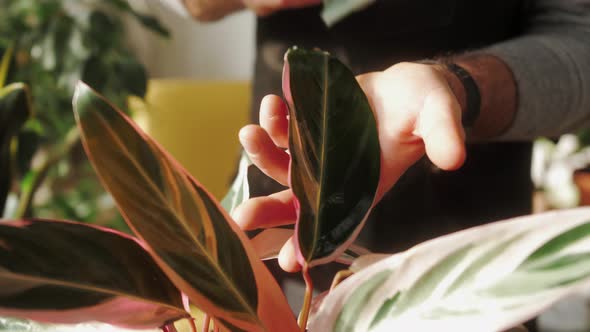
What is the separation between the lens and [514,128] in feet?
1.93

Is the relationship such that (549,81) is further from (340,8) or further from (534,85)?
(340,8)

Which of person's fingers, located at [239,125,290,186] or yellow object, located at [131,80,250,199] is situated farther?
yellow object, located at [131,80,250,199]

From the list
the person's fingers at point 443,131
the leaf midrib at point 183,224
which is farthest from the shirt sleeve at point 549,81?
the leaf midrib at point 183,224

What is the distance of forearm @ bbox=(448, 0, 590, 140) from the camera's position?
0.54m

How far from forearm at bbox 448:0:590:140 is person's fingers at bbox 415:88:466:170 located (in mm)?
274

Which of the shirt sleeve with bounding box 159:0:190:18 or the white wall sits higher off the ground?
the shirt sleeve with bounding box 159:0:190:18

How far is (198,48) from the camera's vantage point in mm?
2338

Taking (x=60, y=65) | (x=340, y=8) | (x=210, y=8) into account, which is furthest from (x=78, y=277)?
(x=60, y=65)

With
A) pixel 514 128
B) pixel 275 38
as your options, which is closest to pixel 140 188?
pixel 514 128

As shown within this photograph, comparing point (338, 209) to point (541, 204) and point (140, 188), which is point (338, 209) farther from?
point (541, 204)

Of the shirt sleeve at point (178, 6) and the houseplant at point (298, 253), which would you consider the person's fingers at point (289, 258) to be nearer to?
the houseplant at point (298, 253)

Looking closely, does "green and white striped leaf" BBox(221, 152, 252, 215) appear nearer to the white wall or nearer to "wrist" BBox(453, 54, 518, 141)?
"wrist" BBox(453, 54, 518, 141)

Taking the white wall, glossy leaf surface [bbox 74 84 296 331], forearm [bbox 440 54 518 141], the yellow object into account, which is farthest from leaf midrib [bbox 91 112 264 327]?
the white wall

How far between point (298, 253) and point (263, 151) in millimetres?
83
